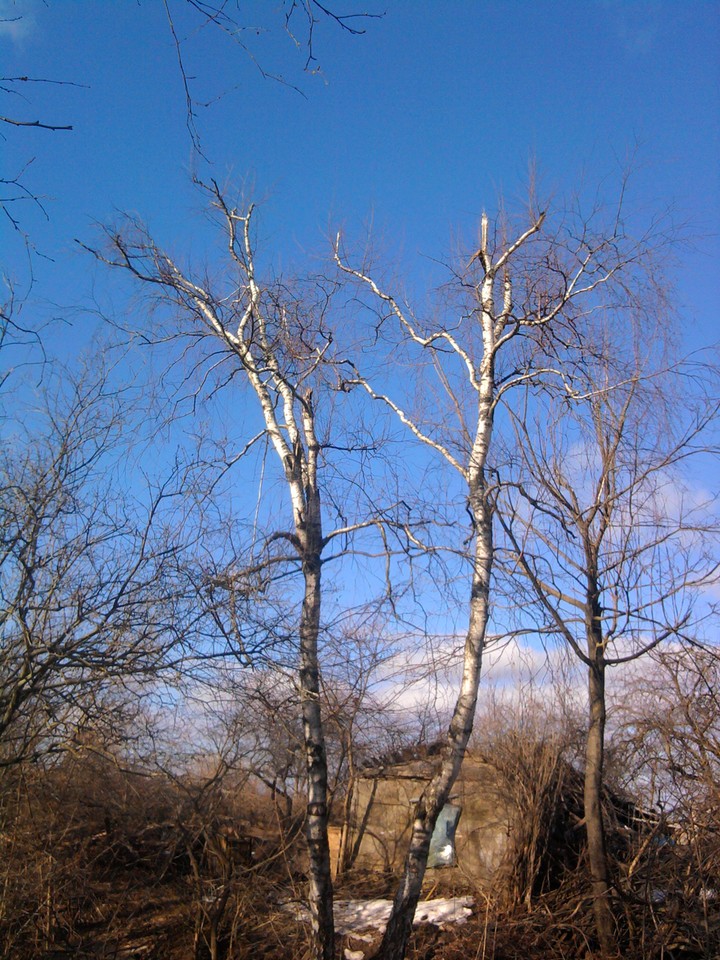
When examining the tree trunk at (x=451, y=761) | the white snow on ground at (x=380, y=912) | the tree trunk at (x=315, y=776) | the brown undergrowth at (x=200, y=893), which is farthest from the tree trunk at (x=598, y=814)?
the tree trunk at (x=315, y=776)

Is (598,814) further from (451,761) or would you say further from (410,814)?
(410,814)

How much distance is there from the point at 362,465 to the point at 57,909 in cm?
571

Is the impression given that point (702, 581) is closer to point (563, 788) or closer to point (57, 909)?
point (563, 788)

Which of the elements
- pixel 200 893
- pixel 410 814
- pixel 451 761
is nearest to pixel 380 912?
pixel 200 893

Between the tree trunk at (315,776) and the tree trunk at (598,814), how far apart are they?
267 cm

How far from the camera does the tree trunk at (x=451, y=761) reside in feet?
24.3

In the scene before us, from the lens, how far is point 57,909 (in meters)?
8.32

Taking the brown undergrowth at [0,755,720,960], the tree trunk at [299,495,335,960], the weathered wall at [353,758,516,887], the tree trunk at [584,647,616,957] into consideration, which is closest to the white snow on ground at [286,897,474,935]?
the brown undergrowth at [0,755,720,960]

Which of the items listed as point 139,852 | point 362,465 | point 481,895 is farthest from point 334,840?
point 362,465

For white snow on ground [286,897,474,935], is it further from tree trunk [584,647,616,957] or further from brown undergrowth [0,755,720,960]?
tree trunk [584,647,616,957]

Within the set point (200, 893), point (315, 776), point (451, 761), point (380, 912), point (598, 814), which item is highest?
point (451, 761)

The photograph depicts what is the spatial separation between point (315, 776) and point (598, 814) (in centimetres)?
288

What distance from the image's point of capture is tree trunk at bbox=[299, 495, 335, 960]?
25.1ft

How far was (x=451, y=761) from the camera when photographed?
7.81m
